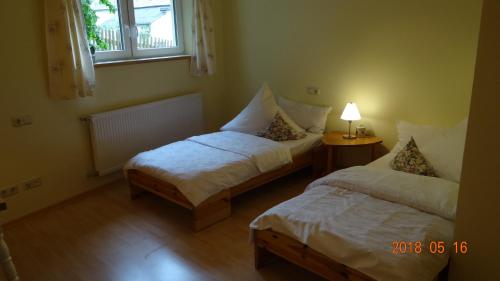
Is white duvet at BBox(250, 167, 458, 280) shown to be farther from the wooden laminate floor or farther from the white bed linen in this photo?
the wooden laminate floor

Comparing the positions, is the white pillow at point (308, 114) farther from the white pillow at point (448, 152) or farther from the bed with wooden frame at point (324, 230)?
the bed with wooden frame at point (324, 230)

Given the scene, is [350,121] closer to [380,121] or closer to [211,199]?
[380,121]

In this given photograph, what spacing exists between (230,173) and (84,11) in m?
2.15

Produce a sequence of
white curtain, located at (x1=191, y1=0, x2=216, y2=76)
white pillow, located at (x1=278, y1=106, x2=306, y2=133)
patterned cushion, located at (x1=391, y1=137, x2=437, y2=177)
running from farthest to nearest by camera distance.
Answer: white curtain, located at (x1=191, y1=0, x2=216, y2=76)
white pillow, located at (x1=278, y1=106, x2=306, y2=133)
patterned cushion, located at (x1=391, y1=137, x2=437, y2=177)

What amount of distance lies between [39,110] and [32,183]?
0.65 m

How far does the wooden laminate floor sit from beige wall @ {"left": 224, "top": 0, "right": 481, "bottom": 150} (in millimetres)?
1267

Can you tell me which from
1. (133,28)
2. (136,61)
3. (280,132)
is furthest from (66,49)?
(280,132)

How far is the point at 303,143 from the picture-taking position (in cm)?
383

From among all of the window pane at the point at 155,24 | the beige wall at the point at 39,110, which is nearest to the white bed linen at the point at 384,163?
the beige wall at the point at 39,110

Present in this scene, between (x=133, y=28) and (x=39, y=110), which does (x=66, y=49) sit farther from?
(x=133, y=28)

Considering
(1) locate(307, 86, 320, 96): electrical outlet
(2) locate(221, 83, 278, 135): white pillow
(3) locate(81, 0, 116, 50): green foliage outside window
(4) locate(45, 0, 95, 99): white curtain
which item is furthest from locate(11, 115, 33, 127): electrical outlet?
(1) locate(307, 86, 320, 96): electrical outlet

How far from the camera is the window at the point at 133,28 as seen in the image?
3.78 metres

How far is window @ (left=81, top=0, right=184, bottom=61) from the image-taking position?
149 inches

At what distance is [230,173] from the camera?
124 inches
